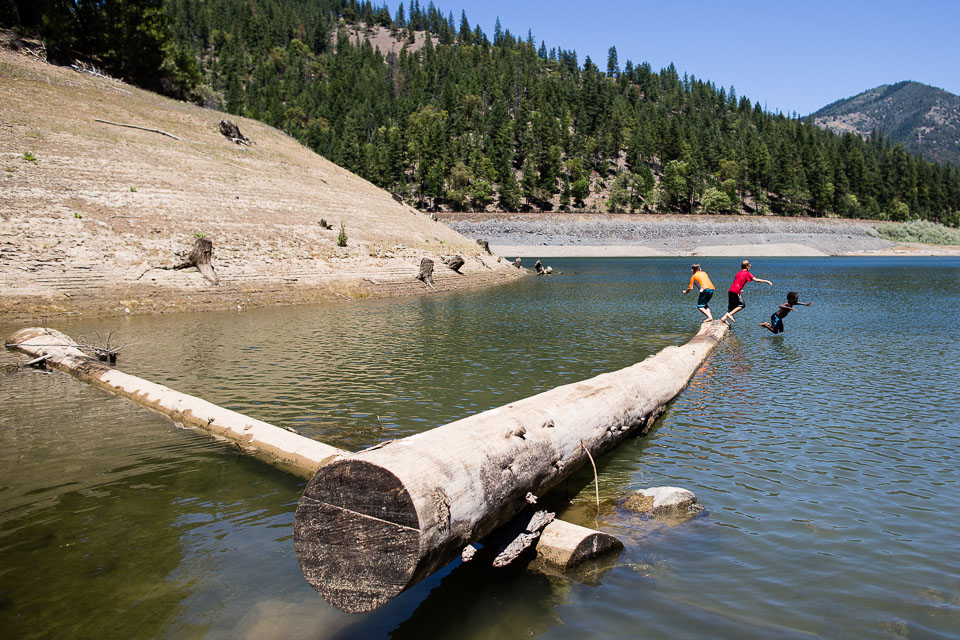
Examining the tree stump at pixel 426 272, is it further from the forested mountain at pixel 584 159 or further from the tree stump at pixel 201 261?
the forested mountain at pixel 584 159

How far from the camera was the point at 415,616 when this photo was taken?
5.27 m

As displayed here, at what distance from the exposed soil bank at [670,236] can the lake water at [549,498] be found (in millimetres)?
91722

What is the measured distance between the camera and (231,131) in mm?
48375

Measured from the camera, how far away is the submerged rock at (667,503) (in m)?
6.99

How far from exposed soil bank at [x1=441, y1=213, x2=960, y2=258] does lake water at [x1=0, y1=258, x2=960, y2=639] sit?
301ft

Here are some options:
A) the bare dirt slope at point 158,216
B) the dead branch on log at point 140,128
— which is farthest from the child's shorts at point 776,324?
the dead branch on log at point 140,128

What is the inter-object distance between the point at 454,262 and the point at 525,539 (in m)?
40.2

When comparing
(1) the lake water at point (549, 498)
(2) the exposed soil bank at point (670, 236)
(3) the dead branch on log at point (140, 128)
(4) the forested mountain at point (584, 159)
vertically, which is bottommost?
(1) the lake water at point (549, 498)

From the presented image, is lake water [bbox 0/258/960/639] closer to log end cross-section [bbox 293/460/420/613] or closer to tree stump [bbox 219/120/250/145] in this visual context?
log end cross-section [bbox 293/460/420/613]

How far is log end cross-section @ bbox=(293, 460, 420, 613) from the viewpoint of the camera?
4680mm

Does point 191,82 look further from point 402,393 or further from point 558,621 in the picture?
point 558,621

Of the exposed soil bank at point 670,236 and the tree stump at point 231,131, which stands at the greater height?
the tree stump at point 231,131

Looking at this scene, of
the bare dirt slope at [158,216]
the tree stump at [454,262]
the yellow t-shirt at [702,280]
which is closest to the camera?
the yellow t-shirt at [702,280]

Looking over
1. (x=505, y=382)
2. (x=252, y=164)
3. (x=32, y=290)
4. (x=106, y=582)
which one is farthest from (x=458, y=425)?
(x=252, y=164)
